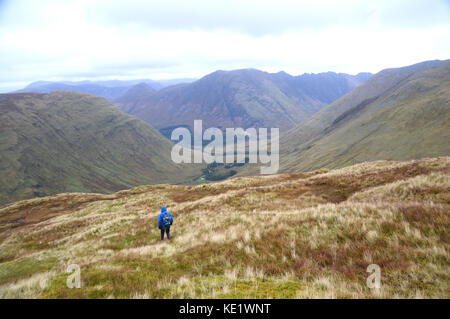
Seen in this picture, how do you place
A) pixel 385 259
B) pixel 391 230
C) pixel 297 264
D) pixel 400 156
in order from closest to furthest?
pixel 385 259 → pixel 297 264 → pixel 391 230 → pixel 400 156

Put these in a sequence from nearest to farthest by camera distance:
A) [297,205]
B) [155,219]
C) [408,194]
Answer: [408,194], [297,205], [155,219]

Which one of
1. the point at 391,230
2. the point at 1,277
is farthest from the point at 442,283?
the point at 1,277

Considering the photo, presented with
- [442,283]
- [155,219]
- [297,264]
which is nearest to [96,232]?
[155,219]

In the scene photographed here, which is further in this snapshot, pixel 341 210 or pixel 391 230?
pixel 341 210

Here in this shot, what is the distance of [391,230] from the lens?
10055mm

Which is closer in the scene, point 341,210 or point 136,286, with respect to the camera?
point 136,286

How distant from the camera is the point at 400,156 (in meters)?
147

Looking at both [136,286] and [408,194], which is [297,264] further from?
[408,194]
